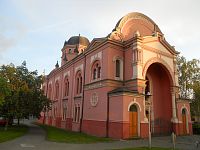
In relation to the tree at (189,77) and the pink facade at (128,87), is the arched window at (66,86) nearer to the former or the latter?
the pink facade at (128,87)

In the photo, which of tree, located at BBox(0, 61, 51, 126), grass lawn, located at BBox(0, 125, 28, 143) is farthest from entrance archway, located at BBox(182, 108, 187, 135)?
grass lawn, located at BBox(0, 125, 28, 143)

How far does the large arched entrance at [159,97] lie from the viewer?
85.7 ft

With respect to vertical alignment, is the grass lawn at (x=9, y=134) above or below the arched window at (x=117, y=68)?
below

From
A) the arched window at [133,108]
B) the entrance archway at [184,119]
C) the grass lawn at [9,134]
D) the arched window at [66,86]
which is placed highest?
the arched window at [66,86]

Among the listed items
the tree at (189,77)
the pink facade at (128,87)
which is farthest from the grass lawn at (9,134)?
the tree at (189,77)

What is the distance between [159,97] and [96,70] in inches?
342

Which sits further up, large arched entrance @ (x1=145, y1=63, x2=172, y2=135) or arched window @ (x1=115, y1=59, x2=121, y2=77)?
arched window @ (x1=115, y1=59, x2=121, y2=77)

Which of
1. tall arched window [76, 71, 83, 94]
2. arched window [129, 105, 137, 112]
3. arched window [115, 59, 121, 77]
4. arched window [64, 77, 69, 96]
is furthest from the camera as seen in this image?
arched window [64, 77, 69, 96]

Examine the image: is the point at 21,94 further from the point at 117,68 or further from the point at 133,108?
the point at 133,108

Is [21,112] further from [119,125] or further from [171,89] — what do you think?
[171,89]

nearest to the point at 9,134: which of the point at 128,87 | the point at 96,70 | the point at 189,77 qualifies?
the point at 96,70

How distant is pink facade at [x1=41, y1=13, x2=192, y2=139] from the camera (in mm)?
21422

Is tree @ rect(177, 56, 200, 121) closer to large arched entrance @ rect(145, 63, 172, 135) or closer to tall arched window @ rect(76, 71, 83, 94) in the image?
large arched entrance @ rect(145, 63, 172, 135)

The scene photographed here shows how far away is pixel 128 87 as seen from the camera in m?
23.2
